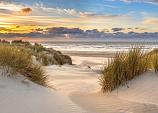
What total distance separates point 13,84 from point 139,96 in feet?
8.69

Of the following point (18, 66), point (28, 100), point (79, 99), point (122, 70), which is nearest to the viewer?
point (28, 100)

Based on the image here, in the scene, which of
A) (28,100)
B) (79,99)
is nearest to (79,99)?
(79,99)

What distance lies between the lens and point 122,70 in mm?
9133

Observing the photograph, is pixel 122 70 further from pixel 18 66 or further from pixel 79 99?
pixel 18 66

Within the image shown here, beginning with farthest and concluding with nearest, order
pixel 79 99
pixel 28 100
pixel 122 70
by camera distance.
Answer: pixel 122 70 < pixel 79 99 < pixel 28 100

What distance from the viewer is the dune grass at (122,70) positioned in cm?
905

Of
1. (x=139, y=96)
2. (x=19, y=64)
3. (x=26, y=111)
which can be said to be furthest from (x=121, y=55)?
(x=26, y=111)

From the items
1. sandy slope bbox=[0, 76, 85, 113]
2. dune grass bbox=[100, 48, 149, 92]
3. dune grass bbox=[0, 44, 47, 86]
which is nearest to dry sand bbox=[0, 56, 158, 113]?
sandy slope bbox=[0, 76, 85, 113]

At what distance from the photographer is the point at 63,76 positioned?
13.8 metres

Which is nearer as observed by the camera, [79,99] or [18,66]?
[18,66]

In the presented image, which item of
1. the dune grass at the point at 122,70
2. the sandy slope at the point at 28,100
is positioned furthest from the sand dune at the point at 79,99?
the dune grass at the point at 122,70

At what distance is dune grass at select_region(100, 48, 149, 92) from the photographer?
9055mm

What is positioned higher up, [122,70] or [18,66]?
[18,66]

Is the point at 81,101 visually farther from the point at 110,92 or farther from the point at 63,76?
the point at 63,76
